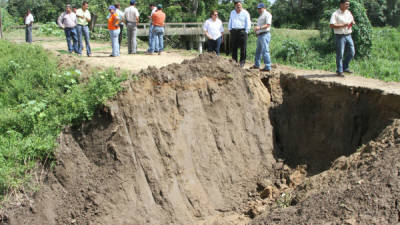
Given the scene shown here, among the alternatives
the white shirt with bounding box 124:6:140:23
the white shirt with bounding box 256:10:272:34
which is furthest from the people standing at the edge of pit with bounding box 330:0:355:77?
the white shirt with bounding box 124:6:140:23

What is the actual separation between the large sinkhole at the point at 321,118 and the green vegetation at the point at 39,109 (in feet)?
11.0

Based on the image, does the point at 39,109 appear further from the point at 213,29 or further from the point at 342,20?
the point at 342,20

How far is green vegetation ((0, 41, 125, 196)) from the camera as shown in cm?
605

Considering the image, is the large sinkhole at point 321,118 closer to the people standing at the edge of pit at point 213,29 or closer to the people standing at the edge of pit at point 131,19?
the people standing at the edge of pit at point 213,29

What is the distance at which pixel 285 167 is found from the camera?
709 centimetres

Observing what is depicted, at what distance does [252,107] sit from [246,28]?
2283 millimetres

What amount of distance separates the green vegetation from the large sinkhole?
336 centimetres

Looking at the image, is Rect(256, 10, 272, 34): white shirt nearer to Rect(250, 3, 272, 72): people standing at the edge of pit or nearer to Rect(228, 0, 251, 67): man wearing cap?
Rect(250, 3, 272, 72): people standing at the edge of pit

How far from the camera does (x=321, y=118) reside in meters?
7.34

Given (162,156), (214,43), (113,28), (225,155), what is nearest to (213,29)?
(214,43)

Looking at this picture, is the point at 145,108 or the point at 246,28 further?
the point at 246,28

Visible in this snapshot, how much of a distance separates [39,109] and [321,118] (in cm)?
522

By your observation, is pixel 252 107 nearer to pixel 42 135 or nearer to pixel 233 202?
pixel 233 202

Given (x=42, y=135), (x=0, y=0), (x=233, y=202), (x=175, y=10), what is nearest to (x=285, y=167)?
(x=233, y=202)
